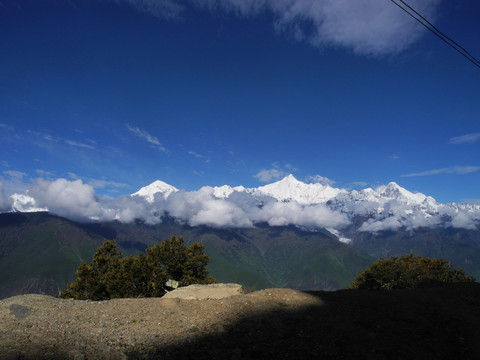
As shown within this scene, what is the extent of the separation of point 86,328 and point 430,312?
72.2ft

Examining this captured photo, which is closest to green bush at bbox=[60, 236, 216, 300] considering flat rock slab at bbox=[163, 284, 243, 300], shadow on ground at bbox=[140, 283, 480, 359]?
flat rock slab at bbox=[163, 284, 243, 300]

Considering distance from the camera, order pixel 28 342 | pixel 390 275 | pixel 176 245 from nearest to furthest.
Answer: pixel 28 342, pixel 390 275, pixel 176 245

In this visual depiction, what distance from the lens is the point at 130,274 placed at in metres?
51.0

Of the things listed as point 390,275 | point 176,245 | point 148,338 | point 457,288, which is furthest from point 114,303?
point 390,275

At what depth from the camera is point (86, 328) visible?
1653 cm

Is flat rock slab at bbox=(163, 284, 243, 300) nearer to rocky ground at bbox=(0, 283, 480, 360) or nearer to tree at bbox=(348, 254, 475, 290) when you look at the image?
rocky ground at bbox=(0, 283, 480, 360)

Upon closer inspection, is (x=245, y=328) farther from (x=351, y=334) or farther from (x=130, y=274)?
(x=130, y=274)

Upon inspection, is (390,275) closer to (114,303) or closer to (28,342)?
(114,303)

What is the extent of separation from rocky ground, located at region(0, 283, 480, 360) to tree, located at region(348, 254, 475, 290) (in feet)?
98.2

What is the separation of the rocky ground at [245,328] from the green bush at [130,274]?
2811 centimetres

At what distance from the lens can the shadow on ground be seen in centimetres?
1446

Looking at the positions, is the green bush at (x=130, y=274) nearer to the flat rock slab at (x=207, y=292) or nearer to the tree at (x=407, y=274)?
the flat rock slab at (x=207, y=292)

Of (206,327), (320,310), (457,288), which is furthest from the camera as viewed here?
(457,288)

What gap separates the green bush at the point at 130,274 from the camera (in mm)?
49469
